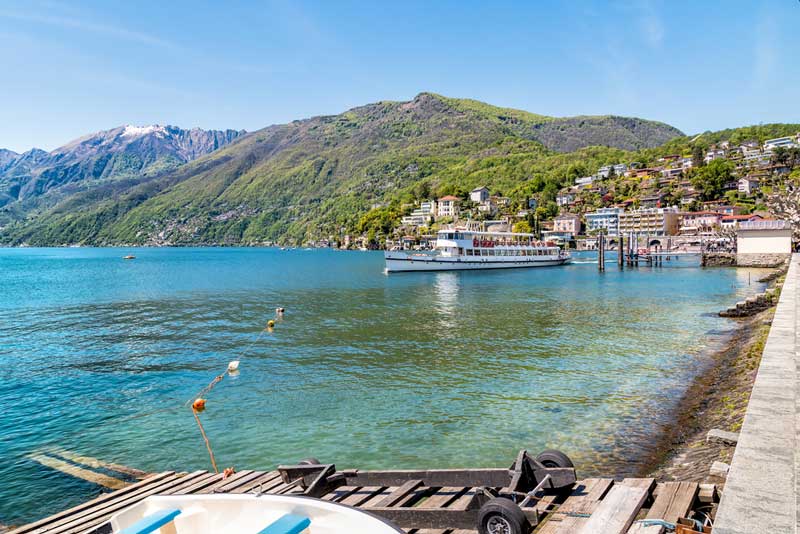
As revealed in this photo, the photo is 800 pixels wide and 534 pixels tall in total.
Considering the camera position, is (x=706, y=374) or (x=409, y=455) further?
(x=706, y=374)

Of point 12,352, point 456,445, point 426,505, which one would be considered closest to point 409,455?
point 456,445

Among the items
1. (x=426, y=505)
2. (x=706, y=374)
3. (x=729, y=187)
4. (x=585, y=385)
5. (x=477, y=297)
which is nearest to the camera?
(x=426, y=505)

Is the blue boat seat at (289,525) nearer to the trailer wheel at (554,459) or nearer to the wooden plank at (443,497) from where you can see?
the wooden plank at (443,497)

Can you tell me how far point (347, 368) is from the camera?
17672mm

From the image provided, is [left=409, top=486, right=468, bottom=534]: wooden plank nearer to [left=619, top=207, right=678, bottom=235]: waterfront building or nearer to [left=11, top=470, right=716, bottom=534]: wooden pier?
[left=11, top=470, right=716, bottom=534]: wooden pier

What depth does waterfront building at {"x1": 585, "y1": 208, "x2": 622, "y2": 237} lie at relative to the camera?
164750 mm

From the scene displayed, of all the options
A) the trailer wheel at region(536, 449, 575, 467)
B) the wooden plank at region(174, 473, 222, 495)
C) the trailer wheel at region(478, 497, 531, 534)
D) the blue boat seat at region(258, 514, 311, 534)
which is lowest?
the wooden plank at region(174, 473, 222, 495)

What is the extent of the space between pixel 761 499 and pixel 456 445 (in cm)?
637

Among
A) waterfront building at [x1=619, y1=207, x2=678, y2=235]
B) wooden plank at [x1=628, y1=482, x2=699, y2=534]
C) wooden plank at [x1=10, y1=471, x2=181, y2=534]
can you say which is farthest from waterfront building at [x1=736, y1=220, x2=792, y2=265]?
waterfront building at [x1=619, y1=207, x2=678, y2=235]

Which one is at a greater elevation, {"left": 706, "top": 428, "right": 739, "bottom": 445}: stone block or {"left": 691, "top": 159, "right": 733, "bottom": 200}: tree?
{"left": 691, "top": 159, "right": 733, "bottom": 200}: tree

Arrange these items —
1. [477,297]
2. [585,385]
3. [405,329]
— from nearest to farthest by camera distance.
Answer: [585,385] < [405,329] < [477,297]

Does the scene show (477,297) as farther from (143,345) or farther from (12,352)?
(12,352)

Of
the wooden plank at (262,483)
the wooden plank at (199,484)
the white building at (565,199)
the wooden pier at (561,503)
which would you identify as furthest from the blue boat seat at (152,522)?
the white building at (565,199)

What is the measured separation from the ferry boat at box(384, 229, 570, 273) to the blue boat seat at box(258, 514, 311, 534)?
6812 centimetres
